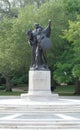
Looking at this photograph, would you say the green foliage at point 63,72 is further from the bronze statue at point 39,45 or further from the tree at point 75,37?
the bronze statue at point 39,45

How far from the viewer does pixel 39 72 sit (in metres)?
25.5

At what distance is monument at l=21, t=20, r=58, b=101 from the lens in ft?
82.3

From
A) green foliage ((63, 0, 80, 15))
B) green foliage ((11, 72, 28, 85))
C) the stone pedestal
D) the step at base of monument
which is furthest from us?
green foliage ((11, 72, 28, 85))

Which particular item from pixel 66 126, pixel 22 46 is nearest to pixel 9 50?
pixel 22 46

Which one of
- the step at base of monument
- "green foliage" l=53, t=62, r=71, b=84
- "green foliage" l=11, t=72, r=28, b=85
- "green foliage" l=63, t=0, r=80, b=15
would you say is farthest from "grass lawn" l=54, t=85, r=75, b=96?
the step at base of monument

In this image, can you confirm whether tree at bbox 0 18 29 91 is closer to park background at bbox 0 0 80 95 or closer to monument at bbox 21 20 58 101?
park background at bbox 0 0 80 95

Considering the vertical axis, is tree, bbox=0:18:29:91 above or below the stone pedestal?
above

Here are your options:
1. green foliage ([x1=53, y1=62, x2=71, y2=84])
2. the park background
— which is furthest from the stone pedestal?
green foliage ([x1=53, y1=62, x2=71, y2=84])

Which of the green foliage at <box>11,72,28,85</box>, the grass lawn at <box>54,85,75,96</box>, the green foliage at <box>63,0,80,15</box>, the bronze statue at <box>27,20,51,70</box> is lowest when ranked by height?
the grass lawn at <box>54,85,75,96</box>

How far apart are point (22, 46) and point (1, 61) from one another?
332 cm

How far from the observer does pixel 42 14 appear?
40.2m

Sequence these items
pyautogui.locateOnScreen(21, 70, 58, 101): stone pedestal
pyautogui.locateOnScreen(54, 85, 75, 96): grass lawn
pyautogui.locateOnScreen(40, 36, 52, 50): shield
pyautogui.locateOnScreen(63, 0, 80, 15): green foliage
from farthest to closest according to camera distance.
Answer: pyautogui.locateOnScreen(54, 85, 75, 96): grass lawn → pyautogui.locateOnScreen(63, 0, 80, 15): green foliage → pyautogui.locateOnScreen(40, 36, 52, 50): shield → pyautogui.locateOnScreen(21, 70, 58, 101): stone pedestal

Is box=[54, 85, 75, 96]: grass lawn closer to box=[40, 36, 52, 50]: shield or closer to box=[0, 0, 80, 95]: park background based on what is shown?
box=[0, 0, 80, 95]: park background

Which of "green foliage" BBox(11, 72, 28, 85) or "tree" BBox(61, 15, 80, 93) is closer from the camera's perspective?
"tree" BBox(61, 15, 80, 93)
